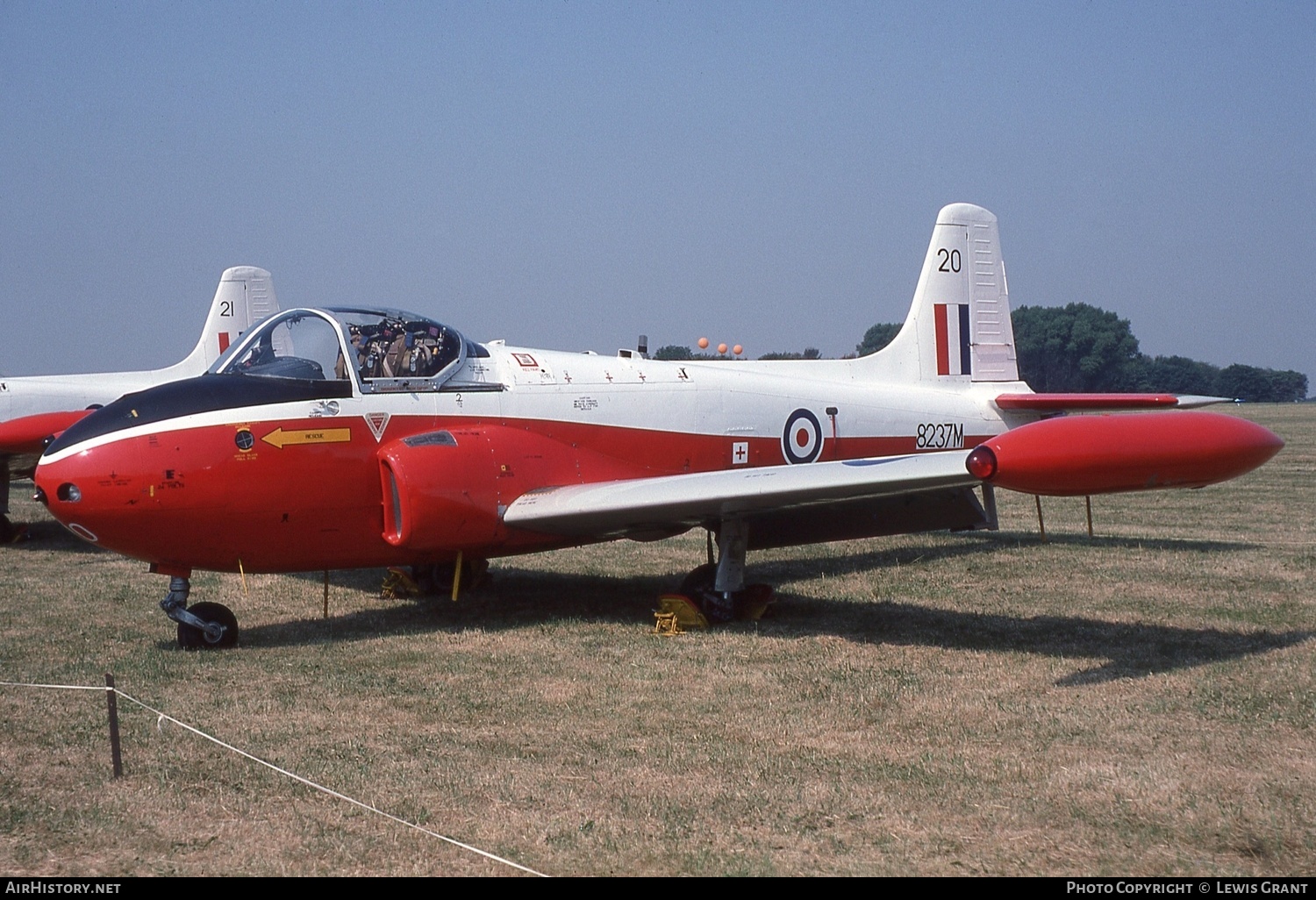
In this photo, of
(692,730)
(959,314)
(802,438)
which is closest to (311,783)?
(692,730)

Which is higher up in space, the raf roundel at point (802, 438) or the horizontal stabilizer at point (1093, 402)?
the horizontal stabilizer at point (1093, 402)

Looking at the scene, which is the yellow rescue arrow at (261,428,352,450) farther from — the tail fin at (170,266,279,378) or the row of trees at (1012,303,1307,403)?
the row of trees at (1012,303,1307,403)

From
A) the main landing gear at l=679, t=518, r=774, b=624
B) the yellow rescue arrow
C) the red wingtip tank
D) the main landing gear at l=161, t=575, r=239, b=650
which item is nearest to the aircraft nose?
the main landing gear at l=161, t=575, r=239, b=650

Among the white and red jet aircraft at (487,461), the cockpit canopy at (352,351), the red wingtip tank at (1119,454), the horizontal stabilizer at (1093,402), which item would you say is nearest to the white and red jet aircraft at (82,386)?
the cockpit canopy at (352,351)

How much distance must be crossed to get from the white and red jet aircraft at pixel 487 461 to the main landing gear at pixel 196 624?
17mm

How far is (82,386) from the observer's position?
17.9m

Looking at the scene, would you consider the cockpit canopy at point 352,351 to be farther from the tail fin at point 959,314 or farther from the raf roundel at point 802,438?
the tail fin at point 959,314

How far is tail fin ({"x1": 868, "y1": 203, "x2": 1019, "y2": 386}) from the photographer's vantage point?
12.9 m

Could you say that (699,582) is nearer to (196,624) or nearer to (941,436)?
(196,624)

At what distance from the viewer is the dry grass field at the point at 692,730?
174 inches

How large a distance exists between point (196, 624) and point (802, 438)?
5.58 meters

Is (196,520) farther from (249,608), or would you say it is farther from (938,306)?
(938,306)

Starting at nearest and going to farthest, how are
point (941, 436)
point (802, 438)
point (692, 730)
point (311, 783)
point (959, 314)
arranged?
point (311, 783) < point (692, 730) < point (802, 438) < point (941, 436) < point (959, 314)

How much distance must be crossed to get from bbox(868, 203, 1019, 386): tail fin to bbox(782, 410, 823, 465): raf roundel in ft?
6.03
